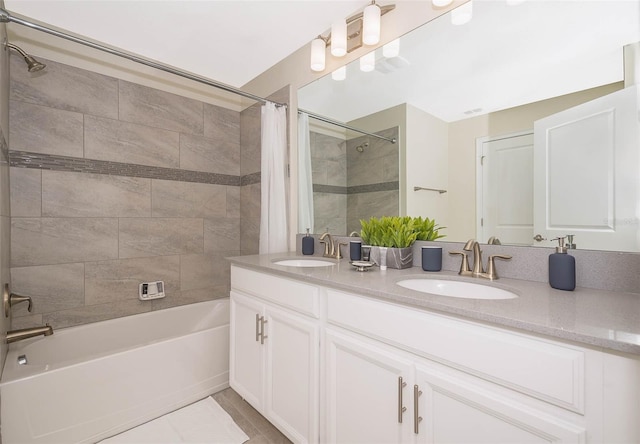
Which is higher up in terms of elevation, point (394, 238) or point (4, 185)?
point (4, 185)

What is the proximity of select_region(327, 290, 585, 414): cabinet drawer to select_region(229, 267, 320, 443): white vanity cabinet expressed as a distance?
0.33 metres

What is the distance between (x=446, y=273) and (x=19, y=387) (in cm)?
200

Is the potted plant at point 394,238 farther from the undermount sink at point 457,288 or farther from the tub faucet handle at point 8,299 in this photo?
the tub faucet handle at point 8,299

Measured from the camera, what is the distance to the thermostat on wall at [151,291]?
7.67ft

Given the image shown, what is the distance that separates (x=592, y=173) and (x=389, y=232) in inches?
31.9

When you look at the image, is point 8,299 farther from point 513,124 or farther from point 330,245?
point 513,124

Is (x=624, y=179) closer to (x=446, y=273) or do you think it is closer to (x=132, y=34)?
(x=446, y=273)

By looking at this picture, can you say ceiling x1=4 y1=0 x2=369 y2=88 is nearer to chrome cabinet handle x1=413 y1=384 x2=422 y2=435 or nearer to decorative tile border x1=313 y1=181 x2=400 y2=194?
decorative tile border x1=313 y1=181 x2=400 y2=194

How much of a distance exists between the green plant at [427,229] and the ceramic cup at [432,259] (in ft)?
0.50

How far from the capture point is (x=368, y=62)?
72.3 inches

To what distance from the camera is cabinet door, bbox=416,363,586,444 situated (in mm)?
694

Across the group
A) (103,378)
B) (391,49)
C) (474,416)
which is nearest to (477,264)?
(474,416)

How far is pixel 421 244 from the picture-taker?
151 cm

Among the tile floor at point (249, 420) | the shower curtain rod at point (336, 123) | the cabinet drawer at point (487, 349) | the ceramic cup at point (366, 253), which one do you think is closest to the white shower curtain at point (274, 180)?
the shower curtain rod at point (336, 123)
